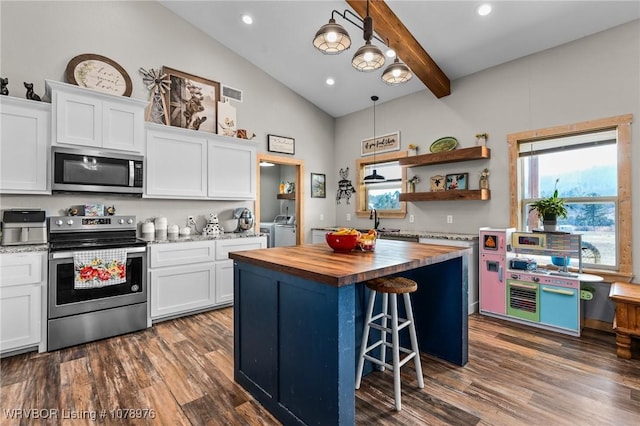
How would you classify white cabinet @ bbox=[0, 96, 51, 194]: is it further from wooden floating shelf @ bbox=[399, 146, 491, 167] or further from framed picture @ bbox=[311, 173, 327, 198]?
wooden floating shelf @ bbox=[399, 146, 491, 167]

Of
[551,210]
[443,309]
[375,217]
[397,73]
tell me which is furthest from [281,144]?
[551,210]

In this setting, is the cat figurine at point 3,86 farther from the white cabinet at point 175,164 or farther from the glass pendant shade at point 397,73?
the glass pendant shade at point 397,73

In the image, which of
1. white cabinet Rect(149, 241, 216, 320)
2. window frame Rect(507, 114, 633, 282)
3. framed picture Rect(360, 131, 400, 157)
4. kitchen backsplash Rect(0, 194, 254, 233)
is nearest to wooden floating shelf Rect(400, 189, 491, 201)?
framed picture Rect(360, 131, 400, 157)

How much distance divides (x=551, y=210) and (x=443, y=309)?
5.90 ft

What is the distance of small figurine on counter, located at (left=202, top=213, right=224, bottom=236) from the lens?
13.6ft

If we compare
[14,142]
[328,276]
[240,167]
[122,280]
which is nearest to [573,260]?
[328,276]

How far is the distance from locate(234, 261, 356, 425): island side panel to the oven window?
1662 millimetres

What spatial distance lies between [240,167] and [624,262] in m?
4.51

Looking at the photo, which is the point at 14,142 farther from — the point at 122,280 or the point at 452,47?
the point at 452,47

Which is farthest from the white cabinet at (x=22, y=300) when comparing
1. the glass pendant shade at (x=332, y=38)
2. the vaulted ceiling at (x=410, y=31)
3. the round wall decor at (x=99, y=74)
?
the vaulted ceiling at (x=410, y=31)

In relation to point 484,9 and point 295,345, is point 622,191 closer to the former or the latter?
point 484,9

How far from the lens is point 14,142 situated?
2.80 meters

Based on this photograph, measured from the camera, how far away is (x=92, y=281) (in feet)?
9.36

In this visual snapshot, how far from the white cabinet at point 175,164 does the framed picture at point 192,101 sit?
1.15ft
